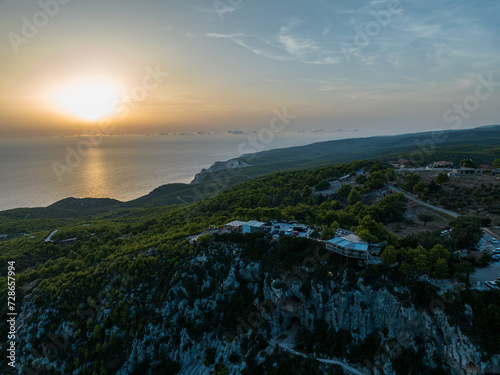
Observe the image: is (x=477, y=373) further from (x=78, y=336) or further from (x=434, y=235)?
(x=78, y=336)

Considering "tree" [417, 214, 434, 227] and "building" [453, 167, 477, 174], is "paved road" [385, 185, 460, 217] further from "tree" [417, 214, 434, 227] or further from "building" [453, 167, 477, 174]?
"building" [453, 167, 477, 174]

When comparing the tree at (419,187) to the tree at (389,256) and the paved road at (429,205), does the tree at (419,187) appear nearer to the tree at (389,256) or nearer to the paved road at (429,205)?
the paved road at (429,205)

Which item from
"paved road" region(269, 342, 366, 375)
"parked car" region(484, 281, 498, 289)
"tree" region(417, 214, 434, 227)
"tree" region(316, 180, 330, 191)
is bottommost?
"paved road" region(269, 342, 366, 375)

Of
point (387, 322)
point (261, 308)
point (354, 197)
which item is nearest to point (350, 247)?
point (387, 322)

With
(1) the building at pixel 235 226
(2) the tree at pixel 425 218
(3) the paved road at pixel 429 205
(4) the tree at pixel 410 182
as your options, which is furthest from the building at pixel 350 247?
(4) the tree at pixel 410 182

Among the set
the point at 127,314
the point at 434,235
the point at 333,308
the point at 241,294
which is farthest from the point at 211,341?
the point at 434,235

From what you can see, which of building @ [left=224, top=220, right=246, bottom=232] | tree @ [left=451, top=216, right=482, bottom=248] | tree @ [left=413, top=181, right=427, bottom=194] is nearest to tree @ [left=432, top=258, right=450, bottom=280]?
tree @ [left=451, top=216, right=482, bottom=248]
